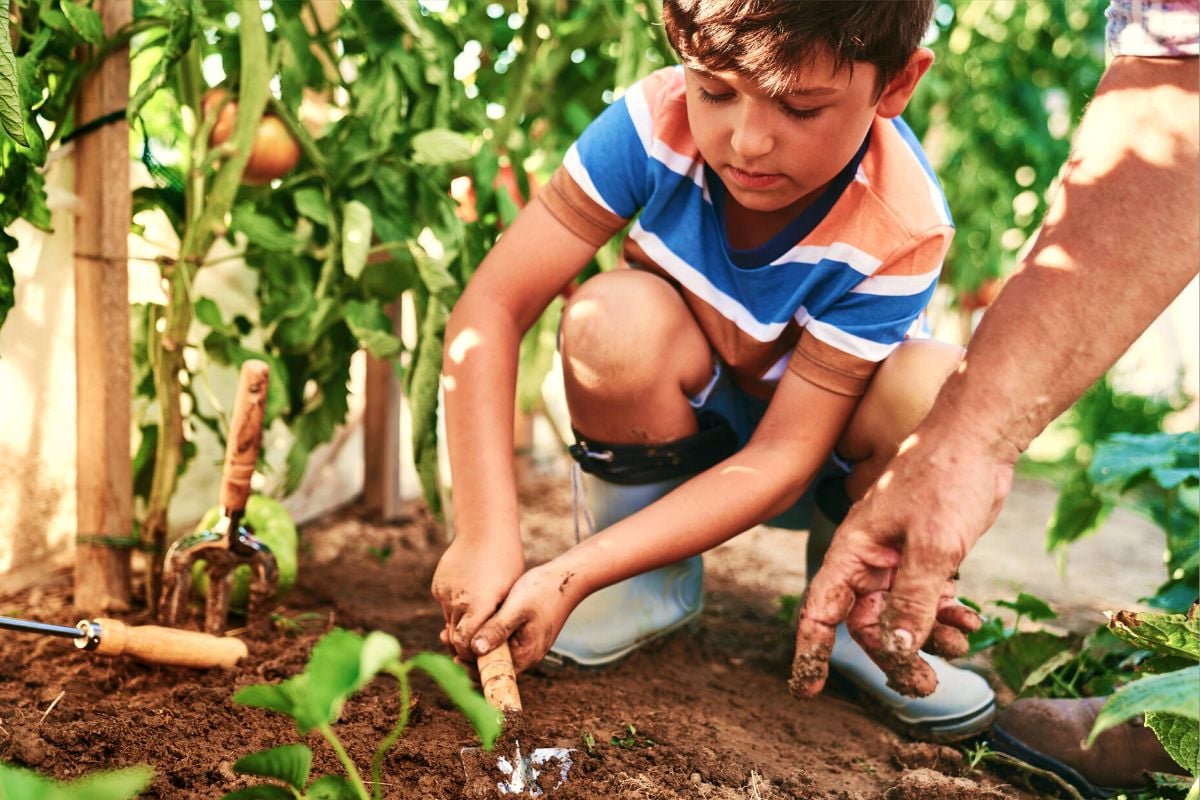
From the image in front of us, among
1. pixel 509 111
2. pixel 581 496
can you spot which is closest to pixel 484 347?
pixel 581 496

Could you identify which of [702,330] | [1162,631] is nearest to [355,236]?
[702,330]

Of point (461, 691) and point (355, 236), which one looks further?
point (355, 236)

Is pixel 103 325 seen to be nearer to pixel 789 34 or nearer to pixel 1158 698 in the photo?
pixel 789 34

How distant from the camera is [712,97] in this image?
4.21 feet

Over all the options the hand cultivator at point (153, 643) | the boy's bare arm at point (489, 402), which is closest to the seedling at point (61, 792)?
the hand cultivator at point (153, 643)

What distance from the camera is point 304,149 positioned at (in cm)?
163

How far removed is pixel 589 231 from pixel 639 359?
0.64ft

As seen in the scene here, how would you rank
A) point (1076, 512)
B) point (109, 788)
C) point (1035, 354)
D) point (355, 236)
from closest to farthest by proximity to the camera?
point (109, 788)
point (1035, 354)
point (355, 236)
point (1076, 512)

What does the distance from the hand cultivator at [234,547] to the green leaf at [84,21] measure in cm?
43

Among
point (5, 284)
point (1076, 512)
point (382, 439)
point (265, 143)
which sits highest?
point (265, 143)

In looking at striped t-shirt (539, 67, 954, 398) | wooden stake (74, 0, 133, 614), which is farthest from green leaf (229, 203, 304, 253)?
striped t-shirt (539, 67, 954, 398)

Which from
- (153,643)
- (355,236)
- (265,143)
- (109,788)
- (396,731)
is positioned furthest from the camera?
(265,143)

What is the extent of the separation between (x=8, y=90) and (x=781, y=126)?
0.79 meters

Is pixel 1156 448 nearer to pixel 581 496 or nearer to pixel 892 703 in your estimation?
pixel 892 703
